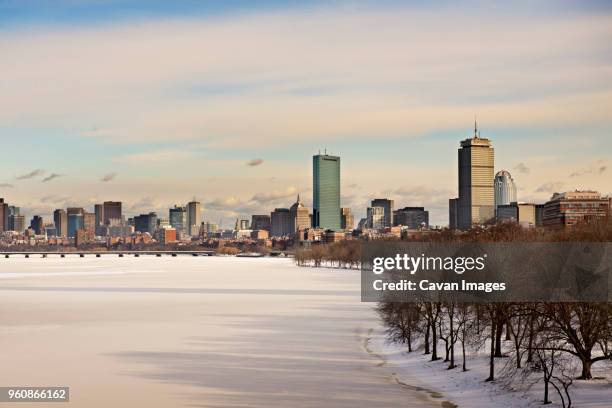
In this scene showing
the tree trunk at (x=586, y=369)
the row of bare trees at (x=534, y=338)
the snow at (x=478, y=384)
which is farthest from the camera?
the tree trunk at (x=586, y=369)

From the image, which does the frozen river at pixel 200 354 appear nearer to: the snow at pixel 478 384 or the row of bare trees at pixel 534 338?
the snow at pixel 478 384

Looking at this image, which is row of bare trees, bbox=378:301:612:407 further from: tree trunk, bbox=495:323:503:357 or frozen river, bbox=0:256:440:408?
frozen river, bbox=0:256:440:408

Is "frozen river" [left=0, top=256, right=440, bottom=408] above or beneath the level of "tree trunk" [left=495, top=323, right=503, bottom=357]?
beneath

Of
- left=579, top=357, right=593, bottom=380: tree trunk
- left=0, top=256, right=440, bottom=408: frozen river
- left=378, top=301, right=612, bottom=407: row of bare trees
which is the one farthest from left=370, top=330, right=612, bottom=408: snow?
left=0, top=256, right=440, bottom=408: frozen river

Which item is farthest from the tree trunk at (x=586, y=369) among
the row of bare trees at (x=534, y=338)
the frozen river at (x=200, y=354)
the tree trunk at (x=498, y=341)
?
the frozen river at (x=200, y=354)

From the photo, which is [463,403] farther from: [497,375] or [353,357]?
[353,357]

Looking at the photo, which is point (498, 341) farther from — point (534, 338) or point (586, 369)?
point (586, 369)
